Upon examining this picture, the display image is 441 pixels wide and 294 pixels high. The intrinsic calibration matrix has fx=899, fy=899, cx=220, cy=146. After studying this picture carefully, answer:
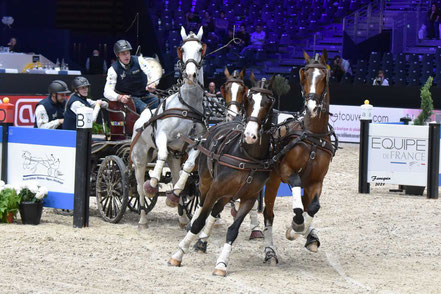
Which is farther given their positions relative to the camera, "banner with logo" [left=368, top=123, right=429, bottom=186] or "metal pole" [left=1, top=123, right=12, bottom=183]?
"banner with logo" [left=368, top=123, right=429, bottom=186]

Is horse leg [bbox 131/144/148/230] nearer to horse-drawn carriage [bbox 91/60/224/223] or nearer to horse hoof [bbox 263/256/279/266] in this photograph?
horse-drawn carriage [bbox 91/60/224/223]

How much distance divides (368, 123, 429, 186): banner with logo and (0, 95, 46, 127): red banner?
23.1 ft

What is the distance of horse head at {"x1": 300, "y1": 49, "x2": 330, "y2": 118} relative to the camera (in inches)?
354

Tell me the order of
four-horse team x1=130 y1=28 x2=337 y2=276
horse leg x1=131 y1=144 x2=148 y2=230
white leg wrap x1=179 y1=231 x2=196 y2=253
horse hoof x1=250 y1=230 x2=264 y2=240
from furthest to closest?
horse leg x1=131 y1=144 x2=148 y2=230
horse hoof x1=250 y1=230 x2=264 y2=240
white leg wrap x1=179 y1=231 x2=196 y2=253
four-horse team x1=130 y1=28 x2=337 y2=276

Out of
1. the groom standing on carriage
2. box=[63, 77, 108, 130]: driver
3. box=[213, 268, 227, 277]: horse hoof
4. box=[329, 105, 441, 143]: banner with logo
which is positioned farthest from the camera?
box=[329, 105, 441, 143]: banner with logo

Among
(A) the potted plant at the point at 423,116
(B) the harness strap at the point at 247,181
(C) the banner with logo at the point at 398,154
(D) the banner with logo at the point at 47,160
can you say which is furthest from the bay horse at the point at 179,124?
(A) the potted plant at the point at 423,116

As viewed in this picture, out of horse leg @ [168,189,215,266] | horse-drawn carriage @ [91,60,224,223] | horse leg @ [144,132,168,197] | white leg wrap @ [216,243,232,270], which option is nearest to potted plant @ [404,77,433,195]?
horse-drawn carriage @ [91,60,224,223]

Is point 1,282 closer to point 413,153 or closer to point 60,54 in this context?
point 413,153

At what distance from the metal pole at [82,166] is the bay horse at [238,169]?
2.45 m

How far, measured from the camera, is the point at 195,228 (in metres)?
9.00

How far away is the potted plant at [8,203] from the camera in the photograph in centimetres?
1125

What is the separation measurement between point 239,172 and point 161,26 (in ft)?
74.3

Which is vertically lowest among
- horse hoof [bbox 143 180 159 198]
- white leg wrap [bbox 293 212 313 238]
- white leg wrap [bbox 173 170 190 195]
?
white leg wrap [bbox 293 212 313 238]

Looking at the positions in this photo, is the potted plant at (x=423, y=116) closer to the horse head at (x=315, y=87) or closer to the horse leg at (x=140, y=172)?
the horse leg at (x=140, y=172)
